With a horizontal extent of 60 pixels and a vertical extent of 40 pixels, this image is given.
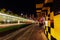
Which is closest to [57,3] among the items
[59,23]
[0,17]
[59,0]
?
[59,0]

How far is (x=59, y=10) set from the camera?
12.1 feet

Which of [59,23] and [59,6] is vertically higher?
[59,6]

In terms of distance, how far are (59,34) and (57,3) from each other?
992mm

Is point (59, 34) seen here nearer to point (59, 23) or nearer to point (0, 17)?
point (59, 23)

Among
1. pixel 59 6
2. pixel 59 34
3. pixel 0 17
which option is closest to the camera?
pixel 59 34

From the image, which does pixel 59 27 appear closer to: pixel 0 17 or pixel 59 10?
pixel 59 10

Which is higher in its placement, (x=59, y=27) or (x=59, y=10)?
(x=59, y=10)

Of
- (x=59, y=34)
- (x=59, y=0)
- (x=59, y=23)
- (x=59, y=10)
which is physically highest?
(x=59, y=0)

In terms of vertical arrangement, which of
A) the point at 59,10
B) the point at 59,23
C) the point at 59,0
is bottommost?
the point at 59,23

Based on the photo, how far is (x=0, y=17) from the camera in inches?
1601

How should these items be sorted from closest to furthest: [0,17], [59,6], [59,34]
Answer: [59,34]
[59,6]
[0,17]

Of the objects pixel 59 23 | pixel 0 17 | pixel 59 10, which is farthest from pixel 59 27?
pixel 0 17

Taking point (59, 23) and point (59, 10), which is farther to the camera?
point (59, 10)

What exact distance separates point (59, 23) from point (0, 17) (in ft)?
127
